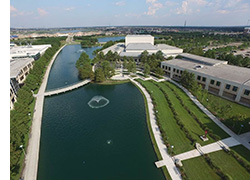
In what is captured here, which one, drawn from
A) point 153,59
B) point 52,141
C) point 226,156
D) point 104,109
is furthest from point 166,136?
point 153,59

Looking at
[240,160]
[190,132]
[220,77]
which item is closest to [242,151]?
[240,160]

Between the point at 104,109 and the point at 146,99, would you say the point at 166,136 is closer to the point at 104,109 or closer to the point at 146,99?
the point at 146,99

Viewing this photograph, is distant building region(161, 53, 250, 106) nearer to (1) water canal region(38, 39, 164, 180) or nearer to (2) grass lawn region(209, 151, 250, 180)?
(1) water canal region(38, 39, 164, 180)

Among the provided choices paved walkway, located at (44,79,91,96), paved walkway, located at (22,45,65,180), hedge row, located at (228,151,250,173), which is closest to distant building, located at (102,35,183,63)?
paved walkway, located at (44,79,91,96)

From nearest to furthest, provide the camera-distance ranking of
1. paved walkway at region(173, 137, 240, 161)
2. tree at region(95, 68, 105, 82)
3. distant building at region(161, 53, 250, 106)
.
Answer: paved walkway at region(173, 137, 240, 161), distant building at region(161, 53, 250, 106), tree at region(95, 68, 105, 82)

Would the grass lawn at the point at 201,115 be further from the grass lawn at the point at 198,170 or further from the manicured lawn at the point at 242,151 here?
the grass lawn at the point at 198,170

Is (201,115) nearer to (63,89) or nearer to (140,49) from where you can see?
(63,89)

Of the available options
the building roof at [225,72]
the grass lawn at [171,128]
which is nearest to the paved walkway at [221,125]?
the grass lawn at [171,128]
